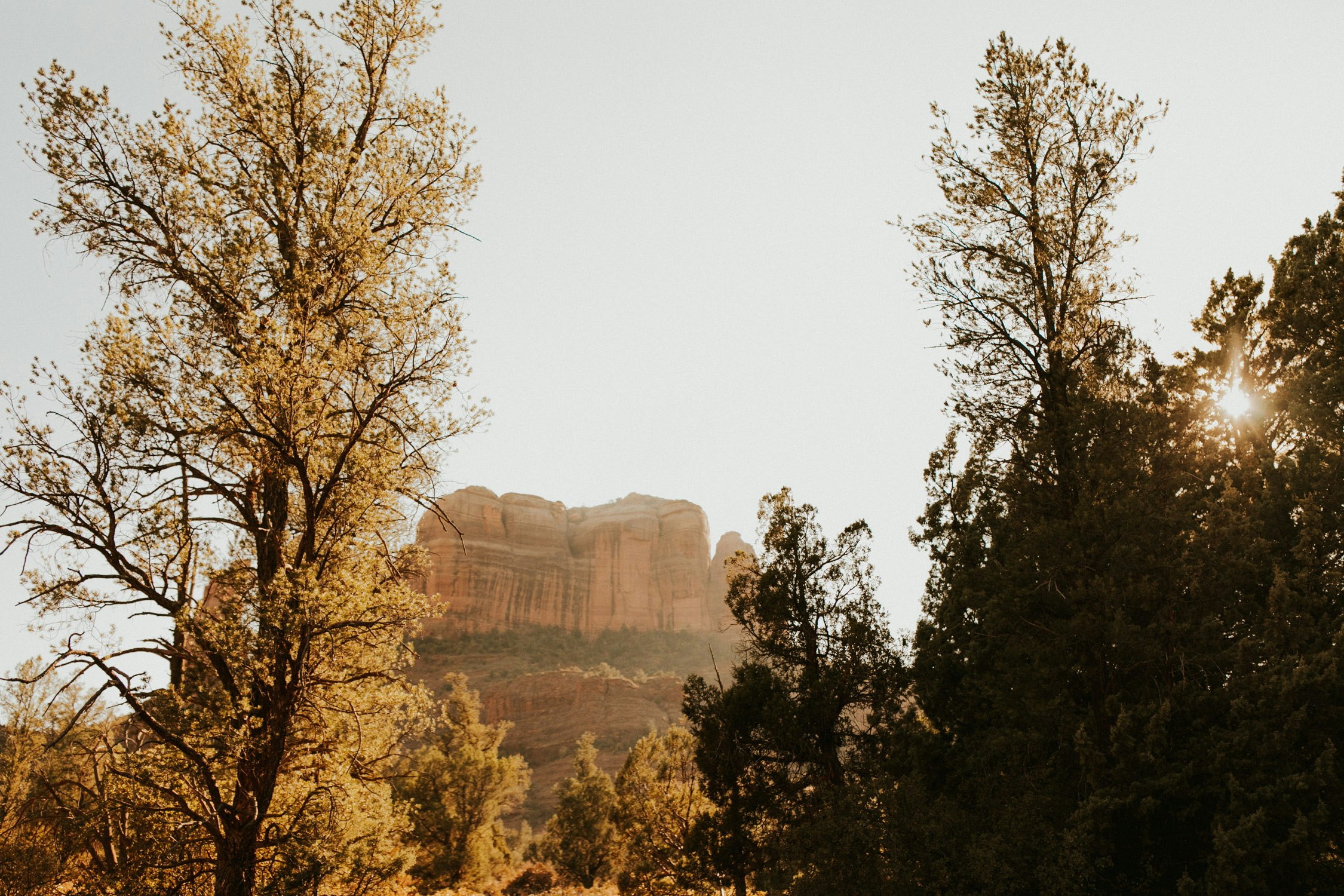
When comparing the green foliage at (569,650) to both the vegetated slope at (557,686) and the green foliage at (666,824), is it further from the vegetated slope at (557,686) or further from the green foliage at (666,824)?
the green foliage at (666,824)

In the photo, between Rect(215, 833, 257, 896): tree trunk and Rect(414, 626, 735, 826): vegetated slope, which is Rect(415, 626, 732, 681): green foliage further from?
Rect(215, 833, 257, 896): tree trunk

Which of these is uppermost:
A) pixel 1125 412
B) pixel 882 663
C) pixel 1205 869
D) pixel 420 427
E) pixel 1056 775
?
pixel 1125 412

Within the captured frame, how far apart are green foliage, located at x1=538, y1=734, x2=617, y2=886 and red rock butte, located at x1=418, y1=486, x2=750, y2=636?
51.6 m

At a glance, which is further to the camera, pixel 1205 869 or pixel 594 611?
pixel 594 611

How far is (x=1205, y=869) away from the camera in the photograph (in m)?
10.3

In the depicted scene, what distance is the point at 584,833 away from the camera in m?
30.6

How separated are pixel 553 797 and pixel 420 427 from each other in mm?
Answer: 52446

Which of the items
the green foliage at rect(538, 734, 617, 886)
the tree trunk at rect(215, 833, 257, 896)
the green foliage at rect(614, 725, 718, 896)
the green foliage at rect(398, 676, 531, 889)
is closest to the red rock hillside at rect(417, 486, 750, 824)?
the green foliage at rect(398, 676, 531, 889)

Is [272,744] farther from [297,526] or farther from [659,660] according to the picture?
[659,660]

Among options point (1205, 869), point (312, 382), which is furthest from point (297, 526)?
point (1205, 869)

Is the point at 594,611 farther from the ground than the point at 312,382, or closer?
farther from the ground

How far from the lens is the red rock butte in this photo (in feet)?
277

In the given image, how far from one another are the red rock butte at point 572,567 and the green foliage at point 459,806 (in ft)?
158

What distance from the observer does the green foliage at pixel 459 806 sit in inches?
1106
